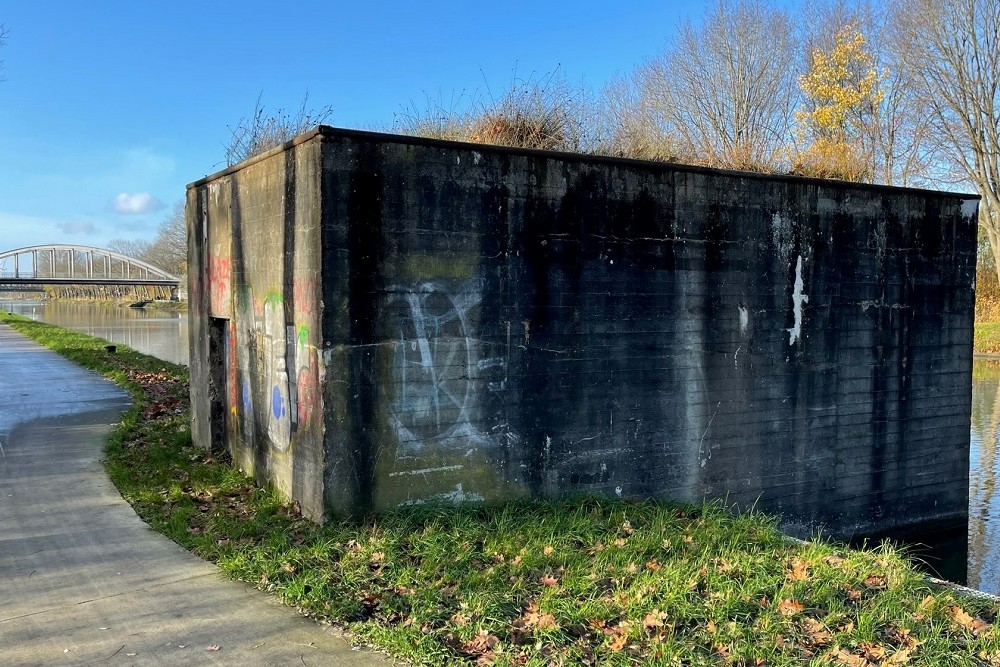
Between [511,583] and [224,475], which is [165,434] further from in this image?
[511,583]

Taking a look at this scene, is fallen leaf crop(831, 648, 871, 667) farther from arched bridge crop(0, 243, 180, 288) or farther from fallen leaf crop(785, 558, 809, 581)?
arched bridge crop(0, 243, 180, 288)

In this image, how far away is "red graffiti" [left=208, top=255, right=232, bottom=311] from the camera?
8.12 metres

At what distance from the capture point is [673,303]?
300 inches

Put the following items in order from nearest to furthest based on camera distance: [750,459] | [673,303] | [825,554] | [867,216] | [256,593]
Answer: [256,593] → [825,554] → [673,303] → [750,459] → [867,216]

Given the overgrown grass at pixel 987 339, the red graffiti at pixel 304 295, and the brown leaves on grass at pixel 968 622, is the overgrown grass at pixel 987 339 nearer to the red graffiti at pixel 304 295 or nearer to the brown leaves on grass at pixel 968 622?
the brown leaves on grass at pixel 968 622

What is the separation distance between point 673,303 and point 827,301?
2209 mm

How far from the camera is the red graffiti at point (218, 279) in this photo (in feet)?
26.6

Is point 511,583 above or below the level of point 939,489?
above

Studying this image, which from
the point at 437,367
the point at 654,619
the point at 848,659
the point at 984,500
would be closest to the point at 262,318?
the point at 437,367

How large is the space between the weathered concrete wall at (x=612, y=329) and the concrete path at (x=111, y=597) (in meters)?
1.34

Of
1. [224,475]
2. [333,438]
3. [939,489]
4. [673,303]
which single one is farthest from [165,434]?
[939,489]

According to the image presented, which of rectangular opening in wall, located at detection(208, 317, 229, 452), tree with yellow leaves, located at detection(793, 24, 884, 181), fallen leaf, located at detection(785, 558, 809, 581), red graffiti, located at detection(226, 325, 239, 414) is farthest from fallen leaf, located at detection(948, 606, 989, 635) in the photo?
tree with yellow leaves, located at detection(793, 24, 884, 181)

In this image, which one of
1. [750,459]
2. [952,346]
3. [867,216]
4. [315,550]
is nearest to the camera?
[315,550]

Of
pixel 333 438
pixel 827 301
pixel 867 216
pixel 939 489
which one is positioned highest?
pixel 867 216
